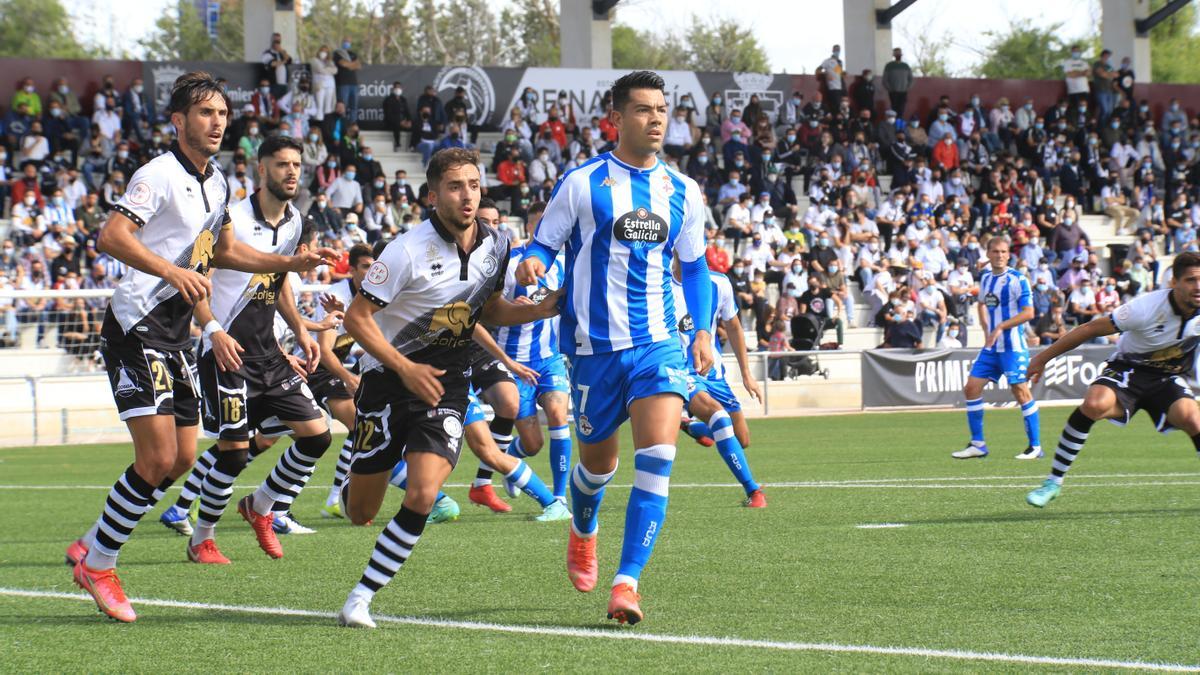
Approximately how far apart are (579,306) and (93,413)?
17521mm

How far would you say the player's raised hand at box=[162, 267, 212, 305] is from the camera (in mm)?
6180

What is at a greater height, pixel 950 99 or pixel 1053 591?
pixel 950 99

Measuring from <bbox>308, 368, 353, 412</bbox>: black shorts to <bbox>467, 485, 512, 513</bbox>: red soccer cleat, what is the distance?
1209 millimetres

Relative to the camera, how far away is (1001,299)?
16469mm

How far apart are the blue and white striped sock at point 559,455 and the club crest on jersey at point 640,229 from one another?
4760 millimetres

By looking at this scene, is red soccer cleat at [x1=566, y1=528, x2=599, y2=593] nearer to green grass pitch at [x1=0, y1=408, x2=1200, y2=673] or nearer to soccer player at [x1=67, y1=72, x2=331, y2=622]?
green grass pitch at [x1=0, y1=408, x2=1200, y2=673]

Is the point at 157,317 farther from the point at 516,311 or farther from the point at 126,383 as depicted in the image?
the point at 516,311

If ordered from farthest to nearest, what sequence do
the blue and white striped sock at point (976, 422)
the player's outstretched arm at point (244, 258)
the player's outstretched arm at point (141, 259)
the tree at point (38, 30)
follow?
1. the tree at point (38, 30)
2. the blue and white striped sock at point (976, 422)
3. the player's outstretched arm at point (244, 258)
4. the player's outstretched arm at point (141, 259)

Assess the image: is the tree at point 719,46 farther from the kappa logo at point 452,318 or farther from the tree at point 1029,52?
the kappa logo at point 452,318

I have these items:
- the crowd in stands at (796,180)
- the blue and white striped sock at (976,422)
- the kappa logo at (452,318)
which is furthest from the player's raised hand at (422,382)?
the crowd in stands at (796,180)

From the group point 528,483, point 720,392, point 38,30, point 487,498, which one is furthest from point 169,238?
point 38,30

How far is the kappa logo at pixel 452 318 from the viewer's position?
662 centimetres

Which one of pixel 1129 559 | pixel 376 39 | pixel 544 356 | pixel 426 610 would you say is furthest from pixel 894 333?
pixel 376 39

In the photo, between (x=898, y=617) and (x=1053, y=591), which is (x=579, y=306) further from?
(x=1053, y=591)
